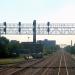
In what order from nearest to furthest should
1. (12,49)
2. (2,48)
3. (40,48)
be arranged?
(2,48), (12,49), (40,48)

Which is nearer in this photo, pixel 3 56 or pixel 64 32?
pixel 64 32

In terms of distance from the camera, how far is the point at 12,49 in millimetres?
119312

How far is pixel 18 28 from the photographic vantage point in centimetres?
8031

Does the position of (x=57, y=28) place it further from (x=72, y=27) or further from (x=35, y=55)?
(x=35, y=55)

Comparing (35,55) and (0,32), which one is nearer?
(0,32)

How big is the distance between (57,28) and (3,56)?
27479 mm

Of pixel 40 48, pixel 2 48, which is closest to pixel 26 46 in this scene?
pixel 40 48

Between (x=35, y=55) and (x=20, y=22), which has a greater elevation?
(x=20, y=22)

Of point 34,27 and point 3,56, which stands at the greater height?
point 34,27

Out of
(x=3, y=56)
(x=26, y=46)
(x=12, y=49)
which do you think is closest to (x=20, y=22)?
(x=3, y=56)

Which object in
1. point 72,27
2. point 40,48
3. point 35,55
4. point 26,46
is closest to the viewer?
point 72,27

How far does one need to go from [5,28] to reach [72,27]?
1632cm

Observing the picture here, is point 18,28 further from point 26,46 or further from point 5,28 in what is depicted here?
point 26,46

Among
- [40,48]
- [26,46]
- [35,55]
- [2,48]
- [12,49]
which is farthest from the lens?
[26,46]
